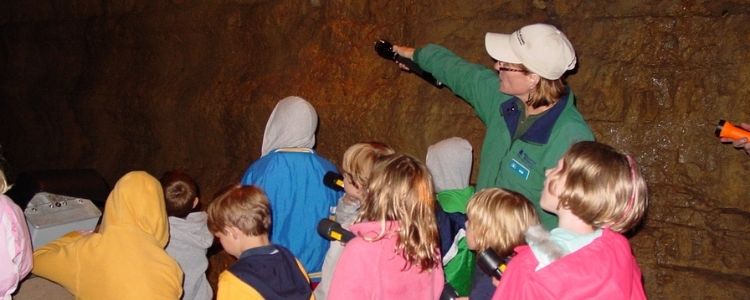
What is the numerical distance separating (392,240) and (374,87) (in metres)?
2.70

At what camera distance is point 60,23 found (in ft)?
29.0

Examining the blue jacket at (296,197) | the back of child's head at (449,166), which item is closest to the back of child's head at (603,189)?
the back of child's head at (449,166)

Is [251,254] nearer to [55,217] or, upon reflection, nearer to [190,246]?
[190,246]

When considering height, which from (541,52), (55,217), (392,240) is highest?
(541,52)

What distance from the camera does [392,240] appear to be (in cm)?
278

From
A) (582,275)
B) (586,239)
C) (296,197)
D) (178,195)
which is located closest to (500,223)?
(586,239)

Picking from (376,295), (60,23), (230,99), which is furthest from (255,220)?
(60,23)

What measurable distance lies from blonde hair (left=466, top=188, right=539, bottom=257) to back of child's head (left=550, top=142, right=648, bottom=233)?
0.43 m

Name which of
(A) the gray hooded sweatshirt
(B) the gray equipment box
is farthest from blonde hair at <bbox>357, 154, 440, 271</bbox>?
(B) the gray equipment box

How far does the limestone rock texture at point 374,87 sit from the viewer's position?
400 cm

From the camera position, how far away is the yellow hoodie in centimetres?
313

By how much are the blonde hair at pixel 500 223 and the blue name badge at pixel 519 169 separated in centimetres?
39

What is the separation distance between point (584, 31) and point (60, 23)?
7208 mm

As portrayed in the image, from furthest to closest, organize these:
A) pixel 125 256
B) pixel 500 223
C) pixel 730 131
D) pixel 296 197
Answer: pixel 296 197 → pixel 730 131 → pixel 125 256 → pixel 500 223
